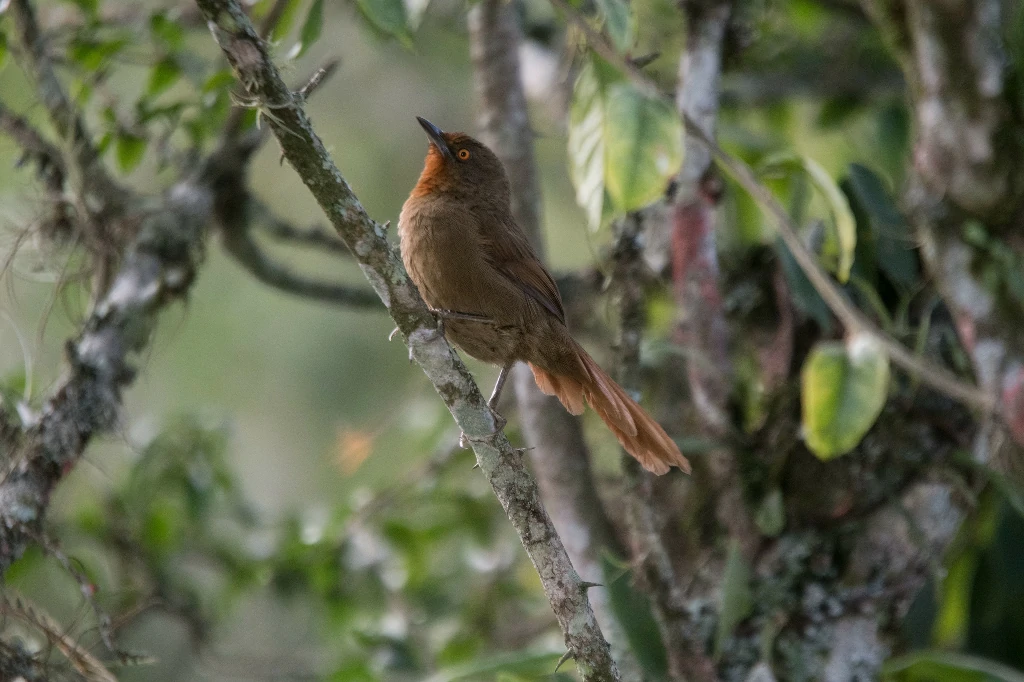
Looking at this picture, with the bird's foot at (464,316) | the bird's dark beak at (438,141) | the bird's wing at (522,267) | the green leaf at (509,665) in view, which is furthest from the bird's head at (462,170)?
the green leaf at (509,665)

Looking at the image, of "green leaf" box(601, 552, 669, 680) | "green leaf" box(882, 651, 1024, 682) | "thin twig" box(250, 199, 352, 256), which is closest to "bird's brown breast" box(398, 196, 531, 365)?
"green leaf" box(601, 552, 669, 680)

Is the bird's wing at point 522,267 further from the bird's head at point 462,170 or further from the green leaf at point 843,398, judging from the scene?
the green leaf at point 843,398

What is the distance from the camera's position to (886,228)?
3598 millimetres

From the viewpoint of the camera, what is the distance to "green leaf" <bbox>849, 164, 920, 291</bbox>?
360cm

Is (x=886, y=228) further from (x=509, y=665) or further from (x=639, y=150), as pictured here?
(x=509, y=665)

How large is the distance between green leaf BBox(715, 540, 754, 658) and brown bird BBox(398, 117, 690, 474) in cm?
39

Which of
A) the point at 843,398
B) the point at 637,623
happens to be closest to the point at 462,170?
the point at 843,398

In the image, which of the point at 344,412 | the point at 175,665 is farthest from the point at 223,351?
the point at 175,665

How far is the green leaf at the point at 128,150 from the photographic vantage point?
3707mm

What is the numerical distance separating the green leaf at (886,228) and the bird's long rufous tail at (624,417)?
1.16 m

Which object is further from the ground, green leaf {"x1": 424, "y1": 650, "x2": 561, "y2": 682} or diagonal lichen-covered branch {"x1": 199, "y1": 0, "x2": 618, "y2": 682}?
diagonal lichen-covered branch {"x1": 199, "y1": 0, "x2": 618, "y2": 682}

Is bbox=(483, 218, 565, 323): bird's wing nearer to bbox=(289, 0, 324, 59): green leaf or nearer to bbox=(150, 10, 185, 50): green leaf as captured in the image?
bbox=(289, 0, 324, 59): green leaf

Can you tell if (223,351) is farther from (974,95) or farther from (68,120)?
(974,95)

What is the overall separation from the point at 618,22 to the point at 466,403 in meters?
1.04
